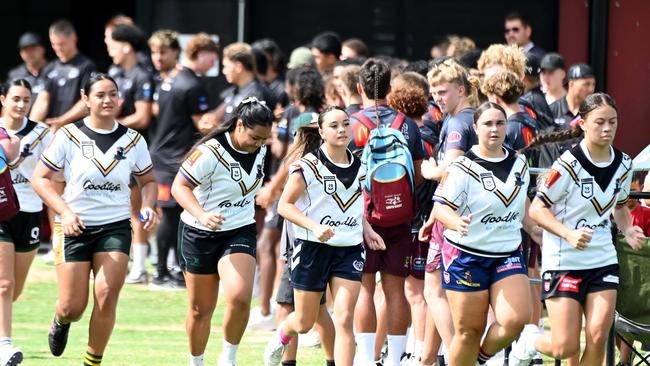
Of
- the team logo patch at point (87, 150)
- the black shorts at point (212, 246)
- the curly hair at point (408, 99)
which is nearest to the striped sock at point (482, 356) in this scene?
the black shorts at point (212, 246)

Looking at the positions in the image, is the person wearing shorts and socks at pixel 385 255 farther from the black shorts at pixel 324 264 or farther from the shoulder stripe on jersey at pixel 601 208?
the shoulder stripe on jersey at pixel 601 208

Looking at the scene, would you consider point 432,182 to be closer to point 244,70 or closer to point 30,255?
point 30,255

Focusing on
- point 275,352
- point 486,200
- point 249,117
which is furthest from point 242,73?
point 486,200

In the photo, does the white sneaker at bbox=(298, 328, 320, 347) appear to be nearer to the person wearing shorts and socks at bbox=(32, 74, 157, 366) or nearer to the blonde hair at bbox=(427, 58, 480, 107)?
the person wearing shorts and socks at bbox=(32, 74, 157, 366)

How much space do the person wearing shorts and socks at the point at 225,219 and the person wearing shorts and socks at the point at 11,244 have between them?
1.23 meters

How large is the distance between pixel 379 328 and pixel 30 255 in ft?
8.41

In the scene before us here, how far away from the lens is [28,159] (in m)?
9.62

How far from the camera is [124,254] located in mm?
8641

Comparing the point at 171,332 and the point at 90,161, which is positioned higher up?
the point at 90,161

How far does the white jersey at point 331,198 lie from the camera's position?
8.18 m

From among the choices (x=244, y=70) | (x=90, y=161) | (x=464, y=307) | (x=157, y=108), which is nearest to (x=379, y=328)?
(x=464, y=307)

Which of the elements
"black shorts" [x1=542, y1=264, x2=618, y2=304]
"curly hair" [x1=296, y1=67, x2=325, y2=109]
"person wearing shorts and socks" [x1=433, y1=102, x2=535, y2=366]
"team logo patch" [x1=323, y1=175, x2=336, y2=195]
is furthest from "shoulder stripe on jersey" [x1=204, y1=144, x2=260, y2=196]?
"curly hair" [x1=296, y1=67, x2=325, y2=109]

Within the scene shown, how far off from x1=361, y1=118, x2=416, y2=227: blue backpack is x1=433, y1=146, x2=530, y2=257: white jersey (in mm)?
824

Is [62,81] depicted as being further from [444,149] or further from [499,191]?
[499,191]
